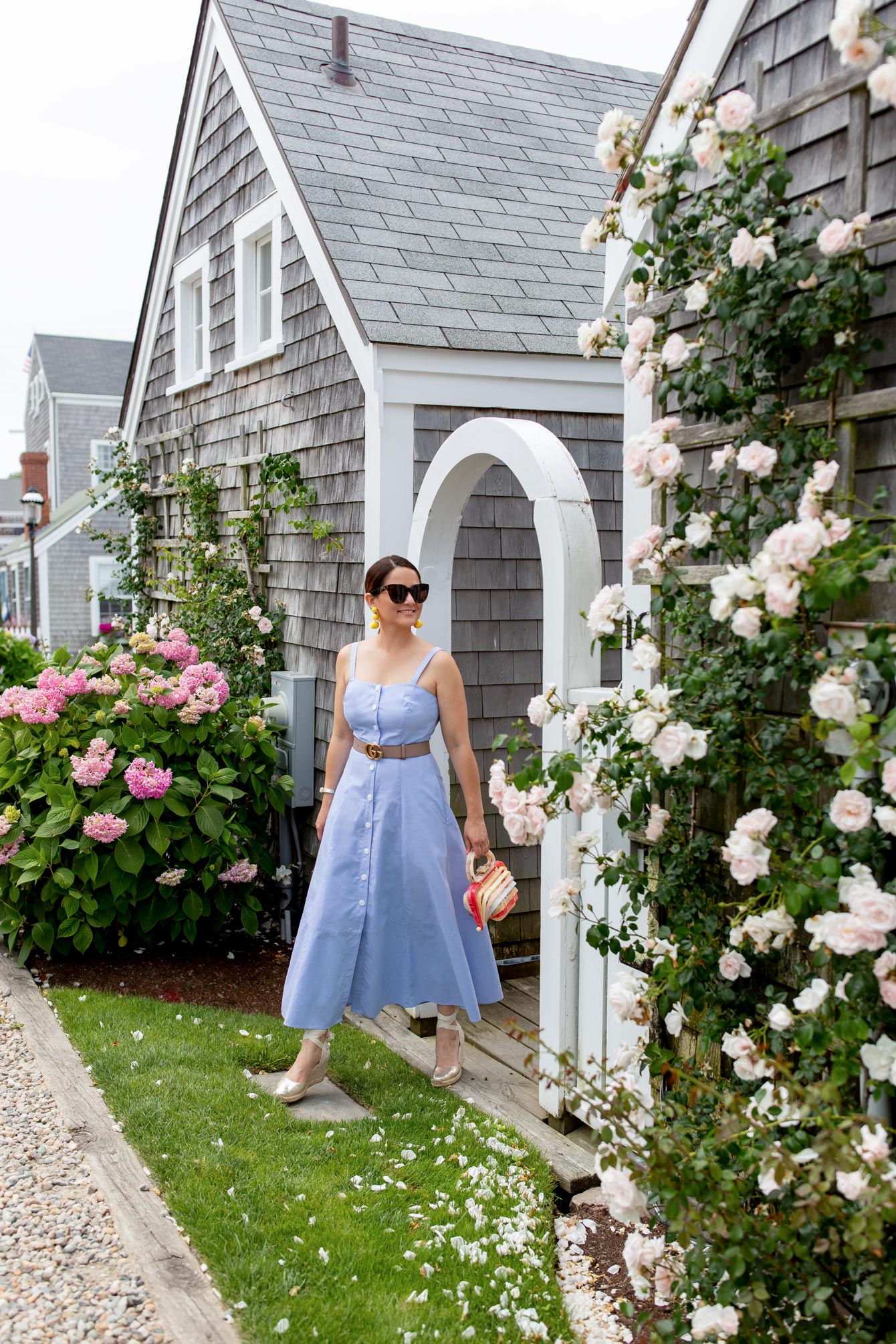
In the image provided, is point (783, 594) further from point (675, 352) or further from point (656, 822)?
point (656, 822)

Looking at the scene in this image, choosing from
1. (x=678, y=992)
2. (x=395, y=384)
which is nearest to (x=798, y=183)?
(x=678, y=992)

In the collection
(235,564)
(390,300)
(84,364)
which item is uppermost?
(84,364)

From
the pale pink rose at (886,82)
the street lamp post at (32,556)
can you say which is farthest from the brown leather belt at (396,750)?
the street lamp post at (32,556)

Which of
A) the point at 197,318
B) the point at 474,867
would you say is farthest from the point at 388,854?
the point at 197,318

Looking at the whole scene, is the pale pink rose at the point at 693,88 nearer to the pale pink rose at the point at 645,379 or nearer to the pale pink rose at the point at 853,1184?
the pale pink rose at the point at 645,379

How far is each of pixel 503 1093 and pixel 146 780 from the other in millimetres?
2086

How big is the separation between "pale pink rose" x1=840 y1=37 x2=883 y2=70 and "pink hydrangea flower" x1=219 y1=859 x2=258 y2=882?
420 centimetres

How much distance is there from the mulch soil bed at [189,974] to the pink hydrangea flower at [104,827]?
2.26 feet

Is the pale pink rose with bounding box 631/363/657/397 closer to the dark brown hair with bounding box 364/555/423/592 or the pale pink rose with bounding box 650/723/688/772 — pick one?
the pale pink rose with bounding box 650/723/688/772

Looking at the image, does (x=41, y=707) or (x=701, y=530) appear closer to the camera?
(x=701, y=530)

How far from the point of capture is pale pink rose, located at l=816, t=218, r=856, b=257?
2299mm

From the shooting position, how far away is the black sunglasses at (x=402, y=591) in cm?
372

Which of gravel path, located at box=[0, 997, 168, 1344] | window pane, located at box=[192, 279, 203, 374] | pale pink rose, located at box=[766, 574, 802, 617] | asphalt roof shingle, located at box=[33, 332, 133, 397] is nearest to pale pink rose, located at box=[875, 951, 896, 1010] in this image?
pale pink rose, located at box=[766, 574, 802, 617]

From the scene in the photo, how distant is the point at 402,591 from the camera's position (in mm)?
3723
